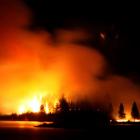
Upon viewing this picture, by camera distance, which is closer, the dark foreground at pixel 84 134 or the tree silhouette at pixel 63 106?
the dark foreground at pixel 84 134

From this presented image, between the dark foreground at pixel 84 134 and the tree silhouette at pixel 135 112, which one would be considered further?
the tree silhouette at pixel 135 112

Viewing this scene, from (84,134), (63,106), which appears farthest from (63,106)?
(84,134)

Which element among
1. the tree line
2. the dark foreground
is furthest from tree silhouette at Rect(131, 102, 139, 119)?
the dark foreground

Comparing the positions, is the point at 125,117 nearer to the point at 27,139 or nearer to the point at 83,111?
the point at 83,111

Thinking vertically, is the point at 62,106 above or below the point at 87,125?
above

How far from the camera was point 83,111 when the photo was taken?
134 m

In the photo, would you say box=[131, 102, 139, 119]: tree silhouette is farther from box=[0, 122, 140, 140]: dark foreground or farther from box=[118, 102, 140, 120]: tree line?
box=[0, 122, 140, 140]: dark foreground

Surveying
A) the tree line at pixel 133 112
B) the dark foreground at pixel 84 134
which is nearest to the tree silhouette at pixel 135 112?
the tree line at pixel 133 112

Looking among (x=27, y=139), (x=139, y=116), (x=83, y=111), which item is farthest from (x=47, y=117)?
(x=27, y=139)

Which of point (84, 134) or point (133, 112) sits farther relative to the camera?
point (133, 112)

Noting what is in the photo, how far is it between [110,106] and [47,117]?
156 feet

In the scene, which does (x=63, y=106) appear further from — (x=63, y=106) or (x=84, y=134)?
(x=84, y=134)

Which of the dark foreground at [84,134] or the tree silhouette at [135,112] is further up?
the tree silhouette at [135,112]

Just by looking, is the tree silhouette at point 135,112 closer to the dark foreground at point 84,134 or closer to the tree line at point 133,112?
the tree line at point 133,112
